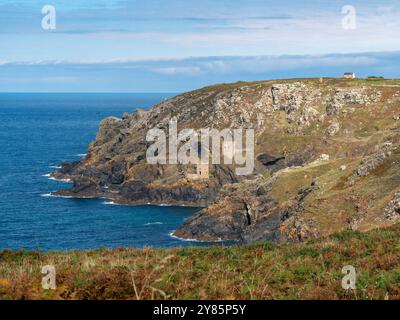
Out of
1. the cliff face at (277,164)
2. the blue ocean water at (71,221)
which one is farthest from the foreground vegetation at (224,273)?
the blue ocean water at (71,221)

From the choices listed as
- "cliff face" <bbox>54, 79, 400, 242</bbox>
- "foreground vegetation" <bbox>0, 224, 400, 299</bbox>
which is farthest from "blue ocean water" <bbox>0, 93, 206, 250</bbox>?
"foreground vegetation" <bbox>0, 224, 400, 299</bbox>

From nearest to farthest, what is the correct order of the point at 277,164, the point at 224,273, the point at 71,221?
the point at 224,273, the point at 71,221, the point at 277,164

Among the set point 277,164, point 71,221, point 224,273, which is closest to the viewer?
point 224,273

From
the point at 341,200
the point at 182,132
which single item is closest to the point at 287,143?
the point at 182,132

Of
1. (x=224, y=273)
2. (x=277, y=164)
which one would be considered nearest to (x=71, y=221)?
(x=277, y=164)

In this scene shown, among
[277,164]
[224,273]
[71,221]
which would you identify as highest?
[224,273]

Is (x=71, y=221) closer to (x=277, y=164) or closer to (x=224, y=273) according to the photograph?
(x=277, y=164)
